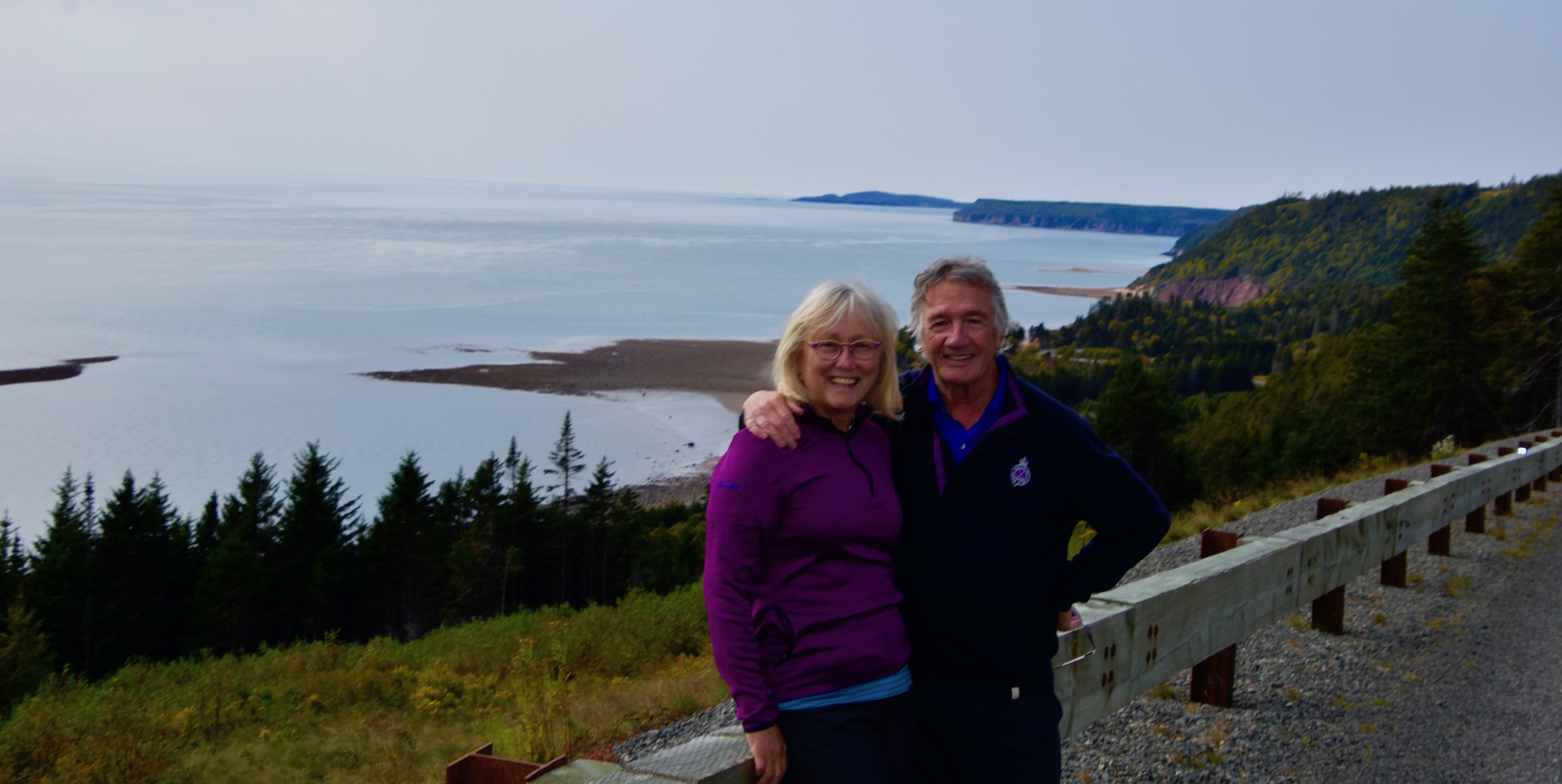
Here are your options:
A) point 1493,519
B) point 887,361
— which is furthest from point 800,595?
point 1493,519

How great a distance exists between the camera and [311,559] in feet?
141

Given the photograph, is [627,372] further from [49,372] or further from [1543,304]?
[1543,304]

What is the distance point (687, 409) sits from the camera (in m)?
61.3

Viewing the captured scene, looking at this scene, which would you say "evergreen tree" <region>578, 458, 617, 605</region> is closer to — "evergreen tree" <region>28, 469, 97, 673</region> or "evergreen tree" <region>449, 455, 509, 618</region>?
"evergreen tree" <region>449, 455, 509, 618</region>

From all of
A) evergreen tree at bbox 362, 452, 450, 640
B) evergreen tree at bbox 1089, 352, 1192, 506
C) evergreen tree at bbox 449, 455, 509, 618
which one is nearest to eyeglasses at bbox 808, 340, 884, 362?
evergreen tree at bbox 362, 452, 450, 640

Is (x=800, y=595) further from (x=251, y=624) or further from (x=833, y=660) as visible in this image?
(x=251, y=624)

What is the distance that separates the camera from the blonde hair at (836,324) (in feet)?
6.96

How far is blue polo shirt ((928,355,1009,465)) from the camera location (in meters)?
2.21

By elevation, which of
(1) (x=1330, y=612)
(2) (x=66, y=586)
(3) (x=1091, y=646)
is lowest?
(2) (x=66, y=586)

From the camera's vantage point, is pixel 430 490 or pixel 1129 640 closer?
pixel 1129 640

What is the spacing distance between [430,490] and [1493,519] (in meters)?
50.0

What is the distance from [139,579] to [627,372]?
35.9 meters

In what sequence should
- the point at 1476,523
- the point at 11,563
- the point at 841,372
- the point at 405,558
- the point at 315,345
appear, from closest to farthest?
the point at 841,372
the point at 1476,523
the point at 11,563
the point at 405,558
the point at 315,345

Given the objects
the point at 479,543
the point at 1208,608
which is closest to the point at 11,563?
the point at 479,543
